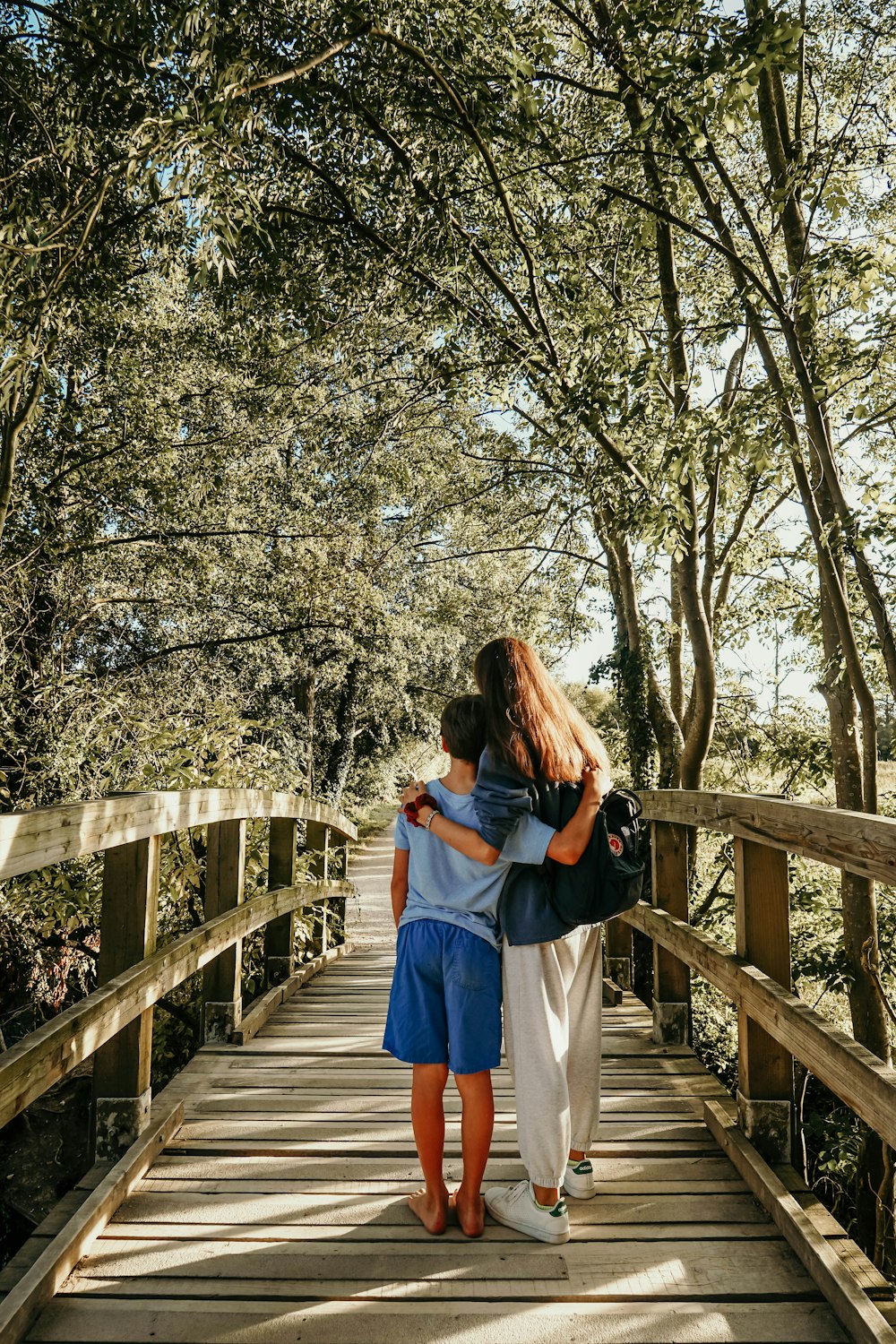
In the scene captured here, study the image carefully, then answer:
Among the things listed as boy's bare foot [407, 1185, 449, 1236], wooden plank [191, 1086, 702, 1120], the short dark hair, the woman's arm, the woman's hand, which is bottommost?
wooden plank [191, 1086, 702, 1120]

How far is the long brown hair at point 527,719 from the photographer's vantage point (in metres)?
2.55

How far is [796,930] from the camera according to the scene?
8031mm

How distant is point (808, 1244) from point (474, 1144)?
0.86 m

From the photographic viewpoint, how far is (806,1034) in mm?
2387

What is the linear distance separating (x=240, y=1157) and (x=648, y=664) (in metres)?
7.45

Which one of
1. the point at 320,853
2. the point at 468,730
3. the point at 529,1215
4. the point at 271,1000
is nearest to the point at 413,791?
the point at 468,730

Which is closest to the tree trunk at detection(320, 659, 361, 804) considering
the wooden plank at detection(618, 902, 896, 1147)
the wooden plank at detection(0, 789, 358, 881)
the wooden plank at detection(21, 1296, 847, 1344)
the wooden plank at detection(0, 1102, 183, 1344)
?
the wooden plank at detection(0, 789, 358, 881)

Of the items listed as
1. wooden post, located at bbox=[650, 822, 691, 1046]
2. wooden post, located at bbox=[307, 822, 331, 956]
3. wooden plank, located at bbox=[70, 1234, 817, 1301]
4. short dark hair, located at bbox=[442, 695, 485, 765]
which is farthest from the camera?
wooden post, located at bbox=[307, 822, 331, 956]

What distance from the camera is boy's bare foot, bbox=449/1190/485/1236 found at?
2453 mm

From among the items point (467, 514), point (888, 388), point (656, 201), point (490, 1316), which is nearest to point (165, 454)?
point (467, 514)

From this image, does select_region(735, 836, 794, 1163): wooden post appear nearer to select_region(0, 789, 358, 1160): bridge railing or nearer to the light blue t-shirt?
the light blue t-shirt

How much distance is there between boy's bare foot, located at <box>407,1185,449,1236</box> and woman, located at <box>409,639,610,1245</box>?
0.49ft

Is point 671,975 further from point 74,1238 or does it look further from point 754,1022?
point 74,1238

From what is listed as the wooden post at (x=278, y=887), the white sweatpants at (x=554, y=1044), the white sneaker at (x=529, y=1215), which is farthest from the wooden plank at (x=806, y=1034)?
the wooden post at (x=278, y=887)
